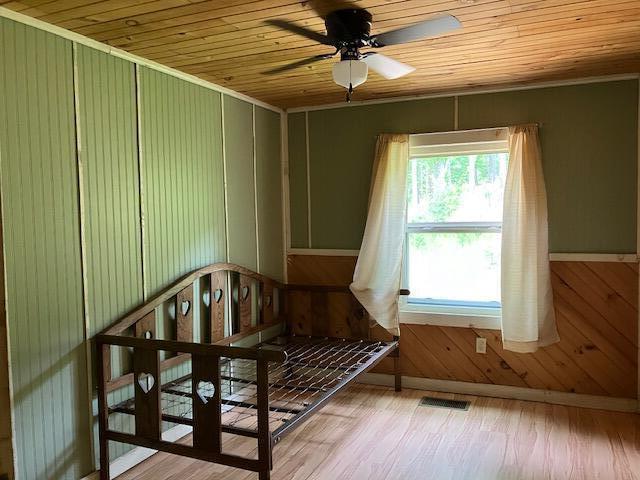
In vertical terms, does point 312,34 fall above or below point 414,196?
above

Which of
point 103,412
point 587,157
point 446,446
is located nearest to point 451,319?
point 446,446

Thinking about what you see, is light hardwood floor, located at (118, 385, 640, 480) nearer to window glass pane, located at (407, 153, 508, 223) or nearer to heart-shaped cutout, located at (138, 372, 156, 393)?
heart-shaped cutout, located at (138, 372, 156, 393)

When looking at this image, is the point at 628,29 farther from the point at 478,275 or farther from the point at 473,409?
the point at 473,409

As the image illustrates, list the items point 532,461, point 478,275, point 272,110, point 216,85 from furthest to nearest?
point 272,110 < point 478,275 < point 216,85 < point 532,461

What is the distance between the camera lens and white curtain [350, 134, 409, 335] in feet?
13.7

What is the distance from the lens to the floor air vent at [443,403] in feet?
12.8

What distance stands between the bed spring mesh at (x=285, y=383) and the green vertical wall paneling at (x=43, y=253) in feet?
1.08

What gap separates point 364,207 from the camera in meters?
4.43

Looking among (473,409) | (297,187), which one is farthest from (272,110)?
(473,409)

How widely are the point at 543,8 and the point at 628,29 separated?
632 mm

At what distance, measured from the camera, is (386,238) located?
4203 mm

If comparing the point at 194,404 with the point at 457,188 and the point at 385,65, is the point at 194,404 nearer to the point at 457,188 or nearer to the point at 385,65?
the point at 385,65

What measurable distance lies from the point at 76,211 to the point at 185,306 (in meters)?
0.95

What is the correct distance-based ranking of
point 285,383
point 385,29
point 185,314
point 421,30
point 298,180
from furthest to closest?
point 298,180 → point 285,383 → point 185,314 → point 385,29 → point 421,30
